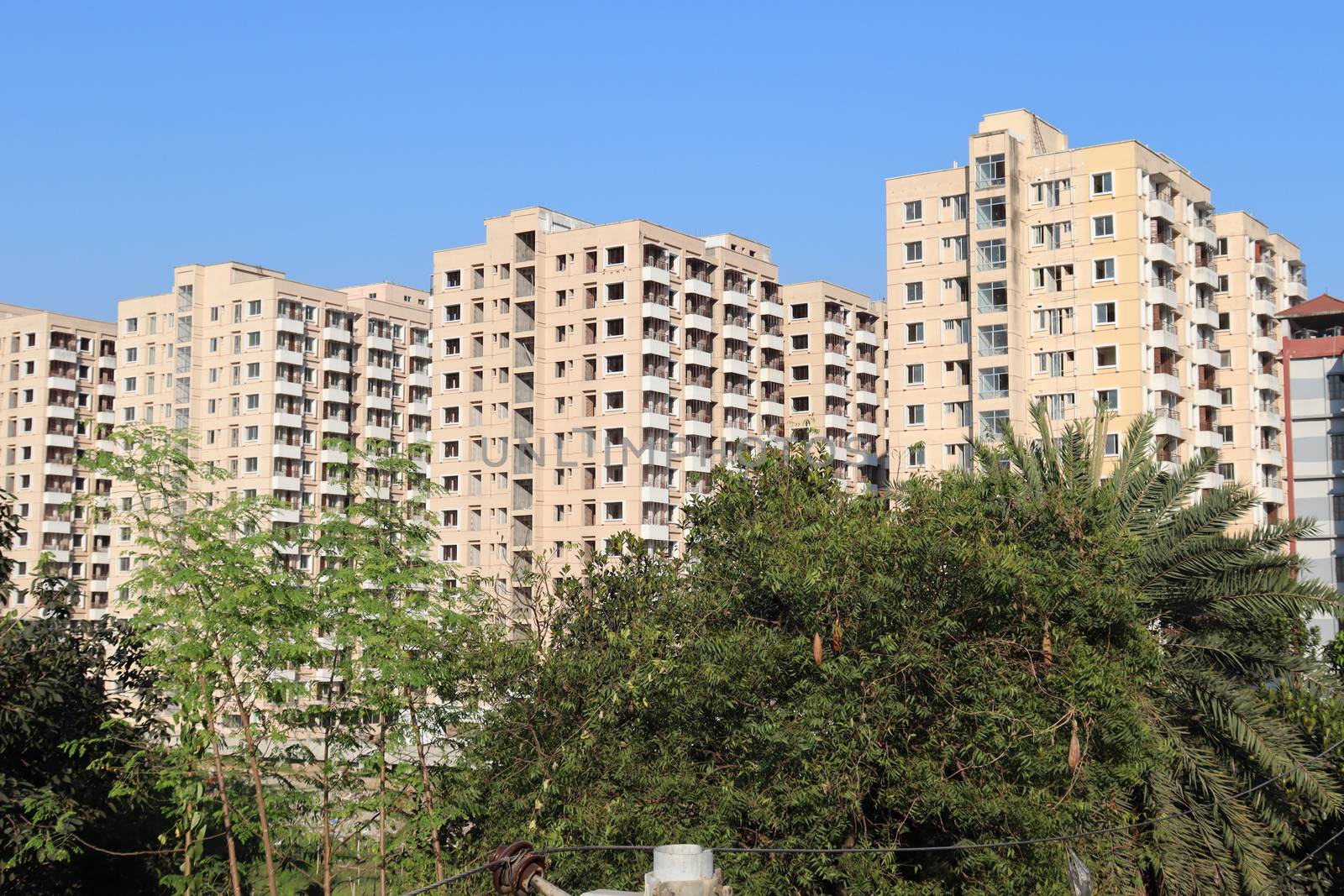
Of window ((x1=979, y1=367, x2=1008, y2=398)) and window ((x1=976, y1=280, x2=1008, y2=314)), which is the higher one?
window ((x1=976, y1=280, x2=1008, y2=314))

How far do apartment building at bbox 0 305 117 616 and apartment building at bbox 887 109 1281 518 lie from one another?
61351mm

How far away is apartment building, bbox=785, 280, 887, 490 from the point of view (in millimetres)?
97562

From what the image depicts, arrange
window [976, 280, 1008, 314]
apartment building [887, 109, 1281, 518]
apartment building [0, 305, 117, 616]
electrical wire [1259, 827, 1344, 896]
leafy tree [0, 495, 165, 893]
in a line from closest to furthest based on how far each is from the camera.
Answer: electrical wire [1259, 827, 1344, 896]
leafy tree [0, 495, 165, 893]
apartment building [887, 109, 1281, 518]
window [976, 280, 1008, 314]
apartment building [0, 305, 117, 616]

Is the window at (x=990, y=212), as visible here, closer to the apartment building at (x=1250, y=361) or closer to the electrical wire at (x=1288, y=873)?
the apartment building at (x=1250, y=361)

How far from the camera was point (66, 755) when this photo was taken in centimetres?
2514

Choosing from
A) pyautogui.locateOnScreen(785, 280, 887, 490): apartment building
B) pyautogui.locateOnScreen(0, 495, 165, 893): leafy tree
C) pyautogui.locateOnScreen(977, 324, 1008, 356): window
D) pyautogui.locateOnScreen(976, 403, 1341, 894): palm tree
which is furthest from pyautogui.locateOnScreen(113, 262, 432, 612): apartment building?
pyautogui.locateOnScreen(976, 403, 1341, 894): palm tree

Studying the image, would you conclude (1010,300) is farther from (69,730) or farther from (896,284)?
(69,730)

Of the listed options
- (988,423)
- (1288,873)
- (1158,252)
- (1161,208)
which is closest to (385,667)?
(1288,873)

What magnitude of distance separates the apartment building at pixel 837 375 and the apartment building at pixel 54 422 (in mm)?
47785

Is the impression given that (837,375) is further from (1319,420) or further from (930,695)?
(930,695)

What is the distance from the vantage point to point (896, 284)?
6875 centimetres

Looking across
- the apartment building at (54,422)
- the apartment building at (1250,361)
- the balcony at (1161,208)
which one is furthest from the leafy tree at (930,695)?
the apartment building at (54,422)

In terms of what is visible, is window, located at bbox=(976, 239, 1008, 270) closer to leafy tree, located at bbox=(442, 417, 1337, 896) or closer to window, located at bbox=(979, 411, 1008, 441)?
window, located at bbox=(979, 411, 1008, 441)

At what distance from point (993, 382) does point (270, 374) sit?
160 feet
